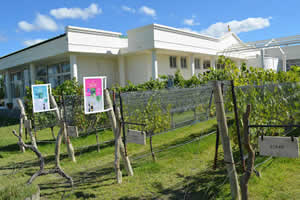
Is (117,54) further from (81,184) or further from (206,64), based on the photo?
(81,184)

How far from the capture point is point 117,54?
16.5 meters

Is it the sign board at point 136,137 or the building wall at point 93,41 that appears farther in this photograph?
the building wall at point 93,41

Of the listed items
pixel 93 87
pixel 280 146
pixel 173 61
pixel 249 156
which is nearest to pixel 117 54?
pixel 173 61

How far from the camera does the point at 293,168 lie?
4.40 m

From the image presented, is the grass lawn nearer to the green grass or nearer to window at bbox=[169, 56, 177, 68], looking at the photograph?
the green grass

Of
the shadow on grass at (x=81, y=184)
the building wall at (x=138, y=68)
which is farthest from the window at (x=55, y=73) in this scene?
the shadow on grass at (x=81, y=184)

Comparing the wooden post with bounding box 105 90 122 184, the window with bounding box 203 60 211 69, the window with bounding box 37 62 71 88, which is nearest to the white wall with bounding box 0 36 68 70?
the window with bounding box 37 62 71 88

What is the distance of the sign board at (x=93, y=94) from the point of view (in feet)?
15.2

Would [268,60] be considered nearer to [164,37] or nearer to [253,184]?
[164,37]

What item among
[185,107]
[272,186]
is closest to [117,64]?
[185,107]

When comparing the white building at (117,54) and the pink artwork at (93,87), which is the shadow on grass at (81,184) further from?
the white building at (117,54)

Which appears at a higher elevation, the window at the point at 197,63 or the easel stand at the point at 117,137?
the window at the point at 197,63

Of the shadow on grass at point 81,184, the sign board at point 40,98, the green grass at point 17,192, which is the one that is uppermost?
the sign board at point 40,98

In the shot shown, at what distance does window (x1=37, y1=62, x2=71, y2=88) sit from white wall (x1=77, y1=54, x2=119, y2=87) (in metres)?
1.65
